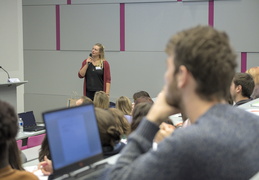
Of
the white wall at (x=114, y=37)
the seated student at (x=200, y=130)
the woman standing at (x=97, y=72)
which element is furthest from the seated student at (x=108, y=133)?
the white wall at (x=114, y=37)

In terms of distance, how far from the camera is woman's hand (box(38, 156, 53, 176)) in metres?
2.80

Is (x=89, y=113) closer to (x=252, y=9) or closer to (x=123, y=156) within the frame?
(x=123, y=156)

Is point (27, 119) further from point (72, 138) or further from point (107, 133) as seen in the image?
point (72, 138)

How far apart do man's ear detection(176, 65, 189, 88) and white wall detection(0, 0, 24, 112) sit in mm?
7182

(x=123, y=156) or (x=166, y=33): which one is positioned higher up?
(x=166, y=33)

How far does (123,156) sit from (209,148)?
28cm

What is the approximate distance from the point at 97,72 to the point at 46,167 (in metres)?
5.12

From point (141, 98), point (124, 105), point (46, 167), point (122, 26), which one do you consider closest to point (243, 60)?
point (122, 26)

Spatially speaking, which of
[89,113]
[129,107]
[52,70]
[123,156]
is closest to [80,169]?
[89,113]

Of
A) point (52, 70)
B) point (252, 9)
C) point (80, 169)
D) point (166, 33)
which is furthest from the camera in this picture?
point (52, 70)

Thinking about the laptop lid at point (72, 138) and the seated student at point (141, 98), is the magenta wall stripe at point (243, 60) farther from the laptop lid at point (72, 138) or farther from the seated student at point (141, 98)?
the laptop lid at point (72, 138)

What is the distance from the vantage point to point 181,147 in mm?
1283

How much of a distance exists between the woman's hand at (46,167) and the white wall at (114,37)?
19.9 ft

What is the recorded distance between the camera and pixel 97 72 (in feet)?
25.9
